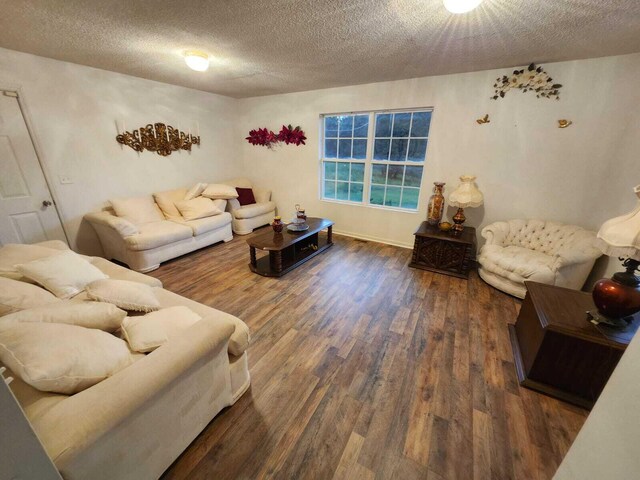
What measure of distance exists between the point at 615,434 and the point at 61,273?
267cm

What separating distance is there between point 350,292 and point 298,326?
2.49 ft

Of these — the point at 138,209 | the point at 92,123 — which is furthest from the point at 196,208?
the point at 92,123

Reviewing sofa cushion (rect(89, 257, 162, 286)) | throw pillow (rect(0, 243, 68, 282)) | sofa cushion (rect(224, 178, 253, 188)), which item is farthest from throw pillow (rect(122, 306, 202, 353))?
sofa cushion (rect(224, 178, 253, 188))

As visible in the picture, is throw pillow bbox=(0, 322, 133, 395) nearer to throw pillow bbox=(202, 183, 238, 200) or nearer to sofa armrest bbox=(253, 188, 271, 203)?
throw pillow bbox=(202, 183, 238, 200)

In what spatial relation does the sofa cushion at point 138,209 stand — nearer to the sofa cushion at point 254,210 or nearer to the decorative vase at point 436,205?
the sofa cushion at point 254,210

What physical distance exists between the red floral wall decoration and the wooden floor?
9.15 ft

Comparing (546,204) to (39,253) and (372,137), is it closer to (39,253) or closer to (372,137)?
(372,137)

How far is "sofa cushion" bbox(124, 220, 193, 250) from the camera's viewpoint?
9.57 feet

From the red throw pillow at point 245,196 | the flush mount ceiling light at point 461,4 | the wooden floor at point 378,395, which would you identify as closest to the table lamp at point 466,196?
the wooden floor at point 378,395

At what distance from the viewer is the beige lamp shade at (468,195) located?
2938mm

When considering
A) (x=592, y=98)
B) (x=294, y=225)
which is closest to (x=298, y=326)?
(x=294, y=225)

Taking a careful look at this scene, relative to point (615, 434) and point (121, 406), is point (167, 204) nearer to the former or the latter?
point (121, 406)

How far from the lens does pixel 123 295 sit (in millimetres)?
1455

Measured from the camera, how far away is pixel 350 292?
2.71 meters
